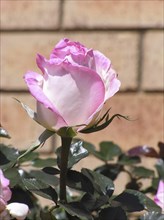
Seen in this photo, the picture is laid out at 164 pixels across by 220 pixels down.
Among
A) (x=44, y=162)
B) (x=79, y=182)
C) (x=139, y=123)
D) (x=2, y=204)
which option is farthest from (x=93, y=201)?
(x=139, y=123)

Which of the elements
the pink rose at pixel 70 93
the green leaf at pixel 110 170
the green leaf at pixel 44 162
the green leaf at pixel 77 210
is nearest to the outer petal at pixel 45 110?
the pink rose at pixel 70 93

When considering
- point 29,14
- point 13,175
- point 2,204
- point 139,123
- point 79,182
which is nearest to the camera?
point 2,204

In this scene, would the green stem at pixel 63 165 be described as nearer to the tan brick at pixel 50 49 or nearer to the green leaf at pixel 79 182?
the green leaf at pixel 79 182

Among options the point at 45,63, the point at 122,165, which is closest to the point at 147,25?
the point at 122,165

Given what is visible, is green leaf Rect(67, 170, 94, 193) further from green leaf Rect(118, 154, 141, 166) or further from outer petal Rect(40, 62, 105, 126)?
green leaf Rect(118, 154, 141, 166)

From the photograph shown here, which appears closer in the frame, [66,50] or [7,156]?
[66,50]

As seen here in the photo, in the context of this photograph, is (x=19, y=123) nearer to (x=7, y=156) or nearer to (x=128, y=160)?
(x=128, y=160)

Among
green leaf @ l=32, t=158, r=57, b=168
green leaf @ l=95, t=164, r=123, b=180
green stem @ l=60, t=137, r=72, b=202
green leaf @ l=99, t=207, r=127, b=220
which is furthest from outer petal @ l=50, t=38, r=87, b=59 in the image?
green leaf @ l=95, t=164, r=123, b=180
